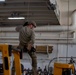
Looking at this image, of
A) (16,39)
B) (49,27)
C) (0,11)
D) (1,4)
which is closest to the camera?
(1,4)

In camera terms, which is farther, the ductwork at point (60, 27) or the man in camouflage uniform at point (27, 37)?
the ductwork at point (60, 27)

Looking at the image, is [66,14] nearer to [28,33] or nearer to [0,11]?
[0,11]

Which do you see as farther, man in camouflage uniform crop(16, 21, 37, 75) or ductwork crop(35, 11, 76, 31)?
ductwork crop(35, 11, 76, 31)

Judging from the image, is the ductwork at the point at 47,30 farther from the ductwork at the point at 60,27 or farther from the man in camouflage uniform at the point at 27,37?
the man in camouflage uniform at the point at 27,37

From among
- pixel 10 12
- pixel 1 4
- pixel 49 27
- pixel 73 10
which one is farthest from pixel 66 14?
pixel 1 4

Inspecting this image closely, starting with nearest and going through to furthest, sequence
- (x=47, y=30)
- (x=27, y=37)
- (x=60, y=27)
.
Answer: (x=27, y=37) < (x=60, y=27) < (x=47, y=30)

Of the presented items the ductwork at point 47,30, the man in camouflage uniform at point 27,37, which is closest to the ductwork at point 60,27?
the ductwork at point 47,30

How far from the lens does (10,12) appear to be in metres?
11.0

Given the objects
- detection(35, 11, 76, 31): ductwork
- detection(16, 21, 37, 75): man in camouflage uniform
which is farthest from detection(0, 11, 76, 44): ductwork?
detection(16, 21, 37, 75): man in camouflage uniform

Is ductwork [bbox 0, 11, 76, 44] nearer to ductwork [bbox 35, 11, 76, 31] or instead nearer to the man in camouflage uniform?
ductwork [bbox 35, 11, 76, 31]

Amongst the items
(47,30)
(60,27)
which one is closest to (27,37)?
(60,27)

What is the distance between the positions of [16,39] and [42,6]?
5.56 metres

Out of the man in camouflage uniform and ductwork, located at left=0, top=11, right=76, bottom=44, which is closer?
the man in camouflage uniform

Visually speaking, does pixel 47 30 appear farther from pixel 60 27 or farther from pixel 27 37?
pixel 27 37
